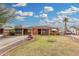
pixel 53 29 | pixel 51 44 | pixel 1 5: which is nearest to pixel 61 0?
pixel 53 29

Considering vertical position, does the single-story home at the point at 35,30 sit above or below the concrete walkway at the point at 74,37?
above

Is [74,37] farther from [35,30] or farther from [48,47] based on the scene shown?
[35,30]

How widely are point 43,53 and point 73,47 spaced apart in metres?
0.33

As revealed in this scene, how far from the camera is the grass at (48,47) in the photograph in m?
2.40

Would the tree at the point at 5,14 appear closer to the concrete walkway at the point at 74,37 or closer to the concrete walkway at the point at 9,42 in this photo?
the concrete walkway at the point at 9,42

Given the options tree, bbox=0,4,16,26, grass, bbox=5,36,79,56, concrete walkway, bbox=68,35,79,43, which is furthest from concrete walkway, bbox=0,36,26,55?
concrete walkway, bbox=68,35,79,43

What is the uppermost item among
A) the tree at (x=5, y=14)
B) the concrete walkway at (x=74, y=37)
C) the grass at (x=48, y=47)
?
the tree at (x=5, y=14)

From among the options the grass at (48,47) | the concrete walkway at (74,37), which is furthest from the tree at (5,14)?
the concrete walkway at (74,37)

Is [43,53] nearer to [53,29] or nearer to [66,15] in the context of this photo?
[53,29]

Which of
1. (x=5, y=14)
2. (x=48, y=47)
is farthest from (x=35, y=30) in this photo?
(x=5, y=14)

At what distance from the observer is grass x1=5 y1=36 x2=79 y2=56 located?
2.40 metres

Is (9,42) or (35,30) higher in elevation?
(35,30)

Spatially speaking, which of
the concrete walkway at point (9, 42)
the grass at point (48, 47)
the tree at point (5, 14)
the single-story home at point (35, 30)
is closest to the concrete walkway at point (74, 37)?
the grass at point (48, 47)

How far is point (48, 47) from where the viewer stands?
7.95 feet
